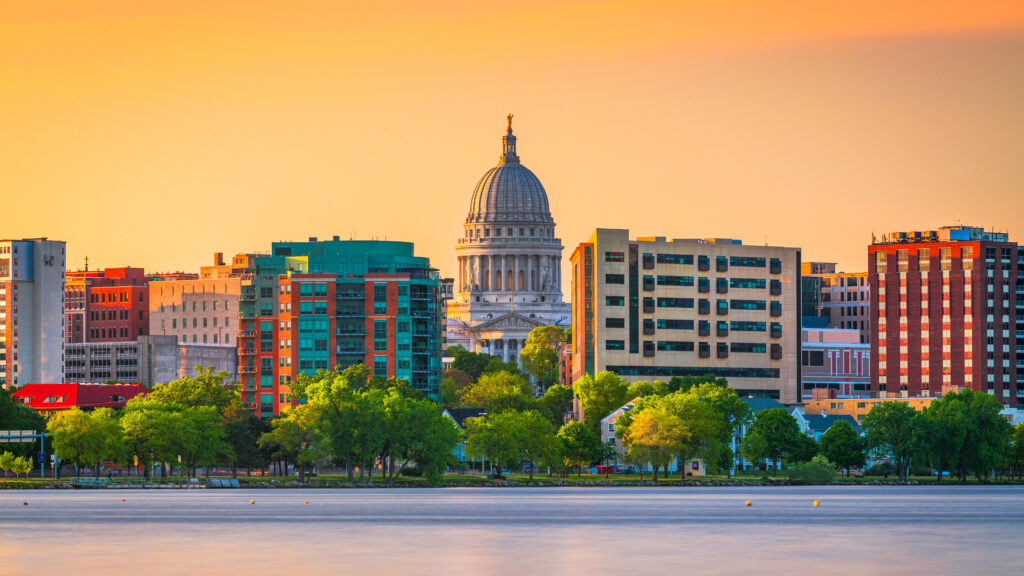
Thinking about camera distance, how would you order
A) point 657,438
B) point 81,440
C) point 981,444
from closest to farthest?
point 81,440 → point 657,438 → point 981,444

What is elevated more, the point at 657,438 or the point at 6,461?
the point at 657,438

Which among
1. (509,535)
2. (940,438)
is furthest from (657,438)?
(509,535)

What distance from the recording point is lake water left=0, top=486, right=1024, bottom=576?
74.9 m

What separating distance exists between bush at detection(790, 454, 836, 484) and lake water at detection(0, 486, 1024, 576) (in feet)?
141

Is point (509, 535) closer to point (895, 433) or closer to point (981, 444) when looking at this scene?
point (895, 433)

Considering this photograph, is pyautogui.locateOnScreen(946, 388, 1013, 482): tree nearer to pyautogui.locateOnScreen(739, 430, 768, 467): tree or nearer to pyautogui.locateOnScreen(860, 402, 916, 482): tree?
pyautogui.locateOnScreen(860, 402, 916, 482): tree

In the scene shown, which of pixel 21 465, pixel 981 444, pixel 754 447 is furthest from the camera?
pixel 981 444

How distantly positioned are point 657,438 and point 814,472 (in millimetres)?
16745

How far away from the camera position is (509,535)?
305 ft

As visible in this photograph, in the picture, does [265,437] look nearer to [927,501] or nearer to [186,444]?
[186,444]

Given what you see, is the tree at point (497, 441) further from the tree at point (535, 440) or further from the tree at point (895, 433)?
the tree at point (895, 433)

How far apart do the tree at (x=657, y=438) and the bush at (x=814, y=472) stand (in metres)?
12.7

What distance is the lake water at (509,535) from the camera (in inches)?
2948

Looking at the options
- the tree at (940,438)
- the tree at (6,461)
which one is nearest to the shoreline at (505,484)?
the tree at (940,438)
